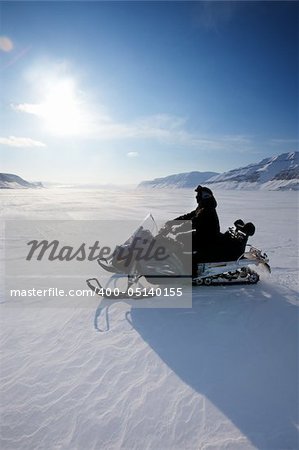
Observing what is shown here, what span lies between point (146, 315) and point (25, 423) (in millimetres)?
2327

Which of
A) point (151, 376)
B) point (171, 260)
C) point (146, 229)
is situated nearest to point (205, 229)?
point (171, 260)

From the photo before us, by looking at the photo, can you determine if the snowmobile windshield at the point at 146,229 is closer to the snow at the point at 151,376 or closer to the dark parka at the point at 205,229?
the dark parka at the point at 205,229

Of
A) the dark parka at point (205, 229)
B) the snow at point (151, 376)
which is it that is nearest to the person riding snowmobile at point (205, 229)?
the dark parka at point (205, 229)

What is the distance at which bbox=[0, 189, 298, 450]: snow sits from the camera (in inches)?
104

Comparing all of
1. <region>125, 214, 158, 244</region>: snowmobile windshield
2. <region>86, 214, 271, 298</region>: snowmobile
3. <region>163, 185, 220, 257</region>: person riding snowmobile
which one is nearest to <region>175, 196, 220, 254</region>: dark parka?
<region>163, 185, 220, 257</region>: person riding snowmobile

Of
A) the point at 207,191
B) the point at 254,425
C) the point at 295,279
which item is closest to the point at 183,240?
the point at 207,191

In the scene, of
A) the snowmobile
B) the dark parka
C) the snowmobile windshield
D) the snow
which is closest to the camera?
the snow

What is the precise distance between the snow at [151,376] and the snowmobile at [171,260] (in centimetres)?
61

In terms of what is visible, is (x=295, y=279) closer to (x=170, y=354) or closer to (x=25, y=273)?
(x=170, y=354)

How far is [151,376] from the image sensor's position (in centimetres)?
334

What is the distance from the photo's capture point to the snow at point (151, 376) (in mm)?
2654

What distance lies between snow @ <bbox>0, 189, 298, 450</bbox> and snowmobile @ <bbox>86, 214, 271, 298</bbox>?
606 millimetres

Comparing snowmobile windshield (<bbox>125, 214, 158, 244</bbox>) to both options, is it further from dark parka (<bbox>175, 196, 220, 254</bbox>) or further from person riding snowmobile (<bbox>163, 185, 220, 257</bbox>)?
dark parka (<bbox>175, 196, 220, 254</bbox>)

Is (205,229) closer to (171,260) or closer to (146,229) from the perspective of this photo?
(171,260)
